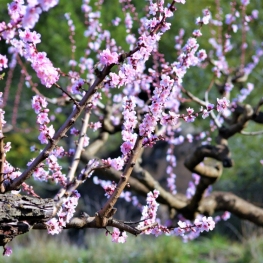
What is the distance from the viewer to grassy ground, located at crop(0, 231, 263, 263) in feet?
28.6

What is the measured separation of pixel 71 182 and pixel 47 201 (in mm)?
195

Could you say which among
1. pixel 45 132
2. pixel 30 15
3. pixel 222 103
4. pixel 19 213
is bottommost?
pixel 19 213

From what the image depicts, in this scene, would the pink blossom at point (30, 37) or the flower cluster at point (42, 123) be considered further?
the flower cluster at point (42, 123)

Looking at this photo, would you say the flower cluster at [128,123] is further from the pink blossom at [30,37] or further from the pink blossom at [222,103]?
the pink blossom at [30,37]

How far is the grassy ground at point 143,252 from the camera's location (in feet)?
28.6

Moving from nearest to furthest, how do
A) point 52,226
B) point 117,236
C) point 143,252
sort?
point 52,226 → point 117,236 → point 143,252

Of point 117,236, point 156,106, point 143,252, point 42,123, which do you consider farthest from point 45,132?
point 143,252

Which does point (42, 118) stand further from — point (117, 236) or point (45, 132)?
point (117, 236)

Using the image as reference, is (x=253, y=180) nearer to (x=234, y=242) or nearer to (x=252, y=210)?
A: (x=234, y=242)

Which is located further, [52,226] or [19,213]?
[52,226]

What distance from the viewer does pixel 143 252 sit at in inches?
350

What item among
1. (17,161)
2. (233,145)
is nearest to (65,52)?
(17,161)

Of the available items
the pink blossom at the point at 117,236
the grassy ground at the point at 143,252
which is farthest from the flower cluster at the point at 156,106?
the grassy ground at the point at 143,252

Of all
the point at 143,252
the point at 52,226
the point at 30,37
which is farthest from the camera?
the point at 143,252
